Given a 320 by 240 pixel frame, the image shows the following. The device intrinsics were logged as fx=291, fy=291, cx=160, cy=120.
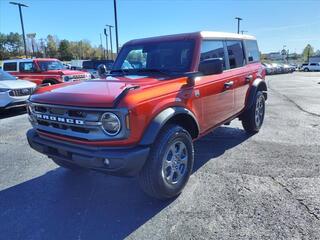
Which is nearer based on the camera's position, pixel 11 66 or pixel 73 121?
pixel 73 121

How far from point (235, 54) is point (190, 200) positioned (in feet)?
9.99

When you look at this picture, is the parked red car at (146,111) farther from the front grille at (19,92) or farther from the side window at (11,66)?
the side window at (11,66)

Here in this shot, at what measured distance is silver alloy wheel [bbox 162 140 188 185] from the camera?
3433mm

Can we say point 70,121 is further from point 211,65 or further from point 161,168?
point 211,65

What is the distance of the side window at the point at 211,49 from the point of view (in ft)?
14.0

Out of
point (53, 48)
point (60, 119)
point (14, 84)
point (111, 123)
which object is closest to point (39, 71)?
point (14, 84)

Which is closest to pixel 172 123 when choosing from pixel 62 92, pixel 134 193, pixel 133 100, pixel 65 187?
pixel 133 100

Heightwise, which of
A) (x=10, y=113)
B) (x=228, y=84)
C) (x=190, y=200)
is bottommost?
(x=190, y=200)

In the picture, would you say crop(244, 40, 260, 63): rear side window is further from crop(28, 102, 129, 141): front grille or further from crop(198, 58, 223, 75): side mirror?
crop(28, 102, 129, 141): front grille

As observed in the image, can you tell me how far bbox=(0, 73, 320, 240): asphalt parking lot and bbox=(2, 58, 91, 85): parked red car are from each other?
328 inches

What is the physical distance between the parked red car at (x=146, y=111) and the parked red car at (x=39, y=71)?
917 cm

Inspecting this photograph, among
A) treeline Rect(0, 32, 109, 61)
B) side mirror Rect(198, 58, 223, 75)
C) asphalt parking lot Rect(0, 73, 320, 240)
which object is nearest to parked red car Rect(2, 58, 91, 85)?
asphalt parking lot Rect(0, 73, 320, 240)

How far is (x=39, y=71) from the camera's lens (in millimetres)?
13539

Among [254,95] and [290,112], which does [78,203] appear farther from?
[290,112]
